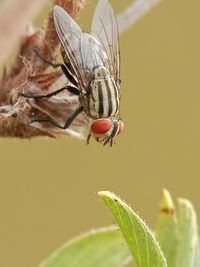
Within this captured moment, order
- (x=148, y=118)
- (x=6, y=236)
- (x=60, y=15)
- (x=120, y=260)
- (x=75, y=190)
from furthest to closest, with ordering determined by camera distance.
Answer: (x=148, y=118)
(x=75, y=190)
(x=6, y=236)
(x=120, y=260)
(x=60, y=15)

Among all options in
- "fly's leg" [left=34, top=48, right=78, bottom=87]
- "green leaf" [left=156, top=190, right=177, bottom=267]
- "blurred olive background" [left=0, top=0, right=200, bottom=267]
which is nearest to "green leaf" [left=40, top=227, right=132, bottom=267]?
"green leaf" [left=156, top=190, right=177, bottom=267]

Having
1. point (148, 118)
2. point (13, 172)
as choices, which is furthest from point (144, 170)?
point (13, 172)

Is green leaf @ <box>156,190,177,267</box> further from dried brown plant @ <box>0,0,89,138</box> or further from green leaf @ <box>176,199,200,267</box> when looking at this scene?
dried brown plant @ <box>0,0,89,138</box>

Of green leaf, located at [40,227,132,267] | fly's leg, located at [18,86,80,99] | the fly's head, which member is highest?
fly's leg, located at [18,86,80,99]

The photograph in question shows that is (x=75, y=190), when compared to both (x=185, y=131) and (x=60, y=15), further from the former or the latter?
(x=60, y=15)

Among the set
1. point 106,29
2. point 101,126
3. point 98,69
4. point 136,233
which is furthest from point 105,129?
point 136,233

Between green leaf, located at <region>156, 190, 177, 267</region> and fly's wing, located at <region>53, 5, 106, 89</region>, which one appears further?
fly's wing, located at <region>53, 5, 106, 89</region>

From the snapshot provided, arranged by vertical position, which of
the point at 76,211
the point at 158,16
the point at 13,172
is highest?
the point at 158,16

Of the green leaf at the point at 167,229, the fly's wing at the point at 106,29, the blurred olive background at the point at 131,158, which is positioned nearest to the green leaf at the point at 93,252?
the green leaf at the point at 167,229
